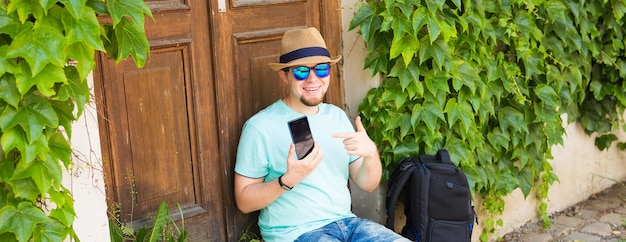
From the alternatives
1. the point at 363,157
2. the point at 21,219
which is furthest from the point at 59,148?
the point at 363,157

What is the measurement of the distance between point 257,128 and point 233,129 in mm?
225

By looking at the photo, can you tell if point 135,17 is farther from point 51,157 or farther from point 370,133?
point 370,133

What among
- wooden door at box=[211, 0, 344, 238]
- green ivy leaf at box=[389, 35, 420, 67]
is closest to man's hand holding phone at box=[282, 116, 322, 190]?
wooden door at box=[211, 0, 344, 238]

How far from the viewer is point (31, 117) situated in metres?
2.52

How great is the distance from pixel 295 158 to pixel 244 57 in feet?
2.03

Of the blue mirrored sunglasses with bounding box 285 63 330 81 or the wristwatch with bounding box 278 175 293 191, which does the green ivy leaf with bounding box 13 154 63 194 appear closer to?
the wristwatch with bounding box 278 175 293 191

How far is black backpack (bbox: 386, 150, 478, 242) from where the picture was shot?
396 centimetres

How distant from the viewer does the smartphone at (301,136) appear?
3.32 metres

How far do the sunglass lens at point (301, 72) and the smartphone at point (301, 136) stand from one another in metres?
0.20

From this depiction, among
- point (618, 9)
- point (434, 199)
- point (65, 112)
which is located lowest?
point (434, 199)

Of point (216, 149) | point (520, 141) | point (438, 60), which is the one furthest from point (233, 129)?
point (520, 141)

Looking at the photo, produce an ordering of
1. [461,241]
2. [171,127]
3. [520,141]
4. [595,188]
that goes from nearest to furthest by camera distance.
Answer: [171,127]
[461,241]
[520,141]
[595,188]

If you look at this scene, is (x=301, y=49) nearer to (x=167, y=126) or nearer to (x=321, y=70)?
(x=321, y=70)

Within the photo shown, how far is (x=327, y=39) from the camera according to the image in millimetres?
4047
